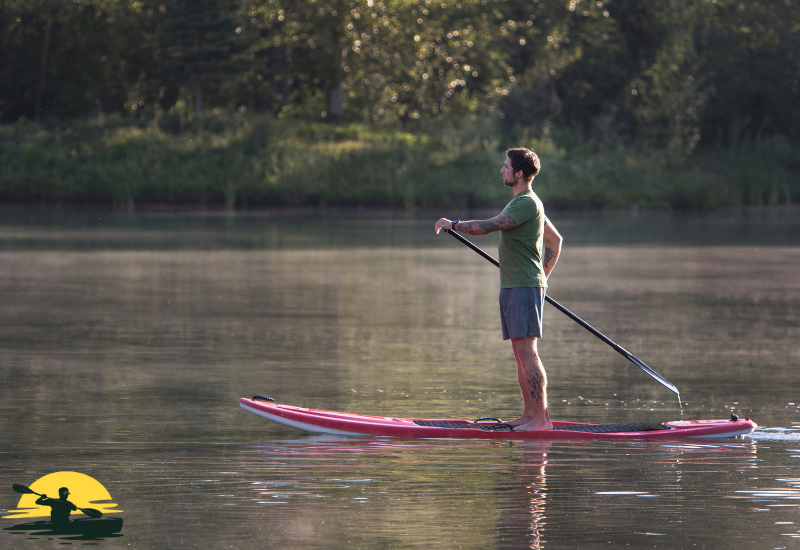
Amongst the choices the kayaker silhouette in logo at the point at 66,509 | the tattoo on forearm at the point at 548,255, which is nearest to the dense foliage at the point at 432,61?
the tattoo on forearm at the point at 548,255

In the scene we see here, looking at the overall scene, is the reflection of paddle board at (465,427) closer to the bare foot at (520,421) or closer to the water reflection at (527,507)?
the bare foot at (520,421)

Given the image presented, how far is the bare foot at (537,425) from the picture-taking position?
830 cm

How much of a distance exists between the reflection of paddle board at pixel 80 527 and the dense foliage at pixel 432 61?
4297 cm

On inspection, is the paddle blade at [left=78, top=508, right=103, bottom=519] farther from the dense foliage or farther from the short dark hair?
the dense foliage

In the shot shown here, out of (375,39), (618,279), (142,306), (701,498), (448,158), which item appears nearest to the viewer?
(701,498)

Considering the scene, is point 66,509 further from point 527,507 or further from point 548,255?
point 548,255

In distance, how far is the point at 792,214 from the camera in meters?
41.2

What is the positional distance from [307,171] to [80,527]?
126ft

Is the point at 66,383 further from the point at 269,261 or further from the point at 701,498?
the point at 269,261

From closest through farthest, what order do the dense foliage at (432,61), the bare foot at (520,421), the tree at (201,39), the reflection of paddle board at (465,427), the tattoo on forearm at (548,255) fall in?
the reflection of paddle board at (465,427) → the bare foot at (520,421) → the tattoo on forearm at (548,255) → the tree at (201,39) → the dense foliage at (432,61)

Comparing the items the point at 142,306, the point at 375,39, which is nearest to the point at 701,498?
the point at 142,306

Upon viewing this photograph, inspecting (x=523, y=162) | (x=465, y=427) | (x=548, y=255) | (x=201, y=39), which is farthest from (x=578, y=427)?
(x=201, y=39)

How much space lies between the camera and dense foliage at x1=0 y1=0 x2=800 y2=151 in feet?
167

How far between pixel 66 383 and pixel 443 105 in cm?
4552
